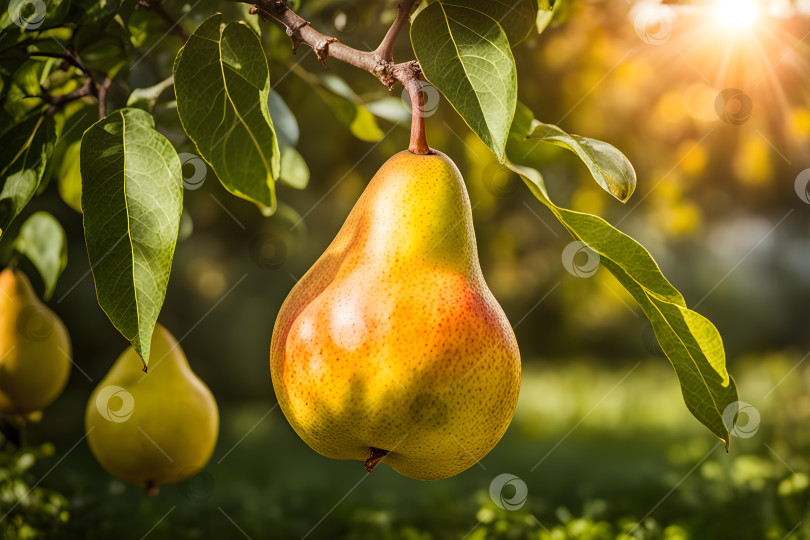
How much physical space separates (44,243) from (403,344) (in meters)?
0.70

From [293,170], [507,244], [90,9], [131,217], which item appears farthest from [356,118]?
[507,244]

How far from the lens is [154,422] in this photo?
2.72 feet

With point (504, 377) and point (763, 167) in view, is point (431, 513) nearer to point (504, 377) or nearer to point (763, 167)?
point (504, 377)

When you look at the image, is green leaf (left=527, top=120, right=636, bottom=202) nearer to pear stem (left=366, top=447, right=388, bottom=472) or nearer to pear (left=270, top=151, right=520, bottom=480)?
pear (left=270, top=151, right=520, bottom=480)

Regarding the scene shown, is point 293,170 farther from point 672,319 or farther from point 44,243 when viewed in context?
point 672,319

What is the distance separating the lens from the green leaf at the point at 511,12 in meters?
0.50

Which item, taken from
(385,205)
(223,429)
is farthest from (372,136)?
(223,429)

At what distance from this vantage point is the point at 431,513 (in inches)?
56.1

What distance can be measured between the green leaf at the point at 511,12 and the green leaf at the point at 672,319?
11cm

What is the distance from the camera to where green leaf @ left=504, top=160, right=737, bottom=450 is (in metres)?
0.49

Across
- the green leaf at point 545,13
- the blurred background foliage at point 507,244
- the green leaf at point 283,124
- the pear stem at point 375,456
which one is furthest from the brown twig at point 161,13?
the pear stem at point 375,456

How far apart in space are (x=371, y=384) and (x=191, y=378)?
1.58 ft

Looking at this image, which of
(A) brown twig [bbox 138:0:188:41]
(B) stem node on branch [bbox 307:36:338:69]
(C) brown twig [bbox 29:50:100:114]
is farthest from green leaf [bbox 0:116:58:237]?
(B) stem node on branch [bbox 307:36:338:69]

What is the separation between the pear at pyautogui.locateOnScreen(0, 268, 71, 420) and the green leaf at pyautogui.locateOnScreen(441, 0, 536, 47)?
714mm
